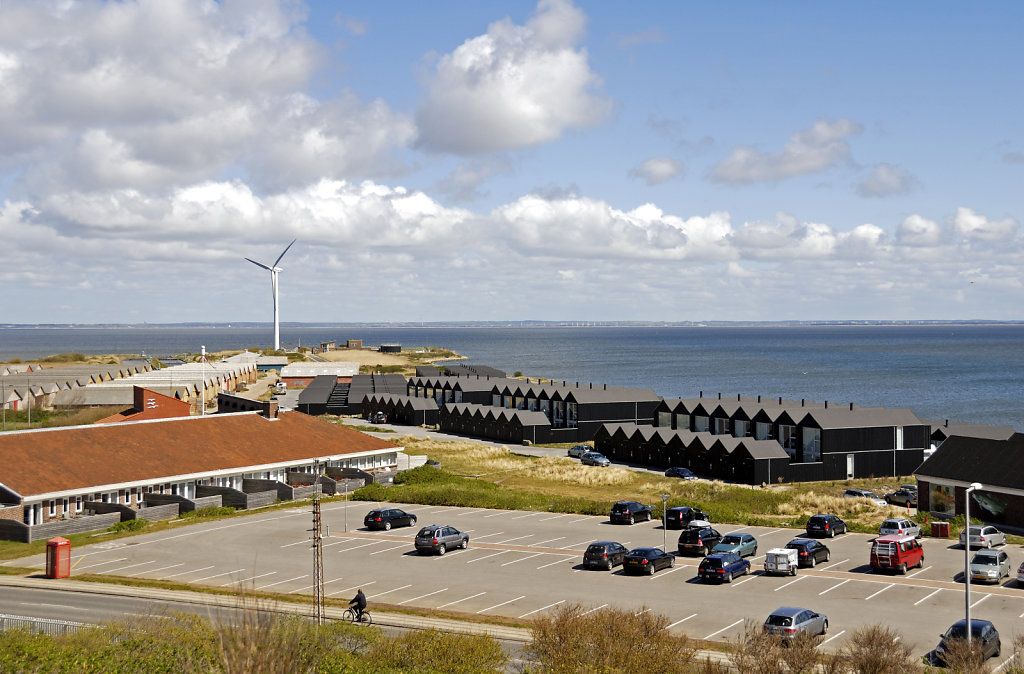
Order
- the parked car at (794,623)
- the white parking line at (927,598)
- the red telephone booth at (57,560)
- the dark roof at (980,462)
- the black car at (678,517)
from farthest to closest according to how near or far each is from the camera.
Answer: the dark roof at (980,462)
the black car at (678,517)
the red telephone booth at (57,560)
the white parking line at (927,598)
the parked car at (794,623)

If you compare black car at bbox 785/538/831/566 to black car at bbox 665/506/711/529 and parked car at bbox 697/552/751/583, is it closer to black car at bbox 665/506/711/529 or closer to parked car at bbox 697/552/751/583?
parked car at bbox 697/552/751/583

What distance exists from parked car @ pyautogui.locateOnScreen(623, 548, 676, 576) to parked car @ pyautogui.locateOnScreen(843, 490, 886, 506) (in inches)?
968

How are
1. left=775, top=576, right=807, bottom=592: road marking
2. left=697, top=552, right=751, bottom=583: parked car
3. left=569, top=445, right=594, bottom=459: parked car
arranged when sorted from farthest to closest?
left=569, top=445, right=594, bottom=459: parked car → left=697, top=552, right=751, bottom=583: parked car → left=775, top=576, right=807, bottom=592: road marking

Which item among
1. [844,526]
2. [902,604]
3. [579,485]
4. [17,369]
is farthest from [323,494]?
[17,369]

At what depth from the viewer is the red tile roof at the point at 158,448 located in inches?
2194

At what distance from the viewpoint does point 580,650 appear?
23.7 metres

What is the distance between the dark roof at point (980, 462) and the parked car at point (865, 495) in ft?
15.5

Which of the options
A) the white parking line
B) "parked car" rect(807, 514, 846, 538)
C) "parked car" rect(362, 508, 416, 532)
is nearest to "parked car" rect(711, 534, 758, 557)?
"parked car" rect(807, 514, 846, 538)

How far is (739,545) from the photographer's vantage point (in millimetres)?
44812

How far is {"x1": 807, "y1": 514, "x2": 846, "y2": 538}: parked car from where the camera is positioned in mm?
50188

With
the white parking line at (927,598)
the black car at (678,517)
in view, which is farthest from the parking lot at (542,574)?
the black car at (678,517)

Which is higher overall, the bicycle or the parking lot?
the bicycle

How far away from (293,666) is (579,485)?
51889mm

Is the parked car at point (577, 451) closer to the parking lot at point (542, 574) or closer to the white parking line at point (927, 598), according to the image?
the parking lot at point (542, 574)
